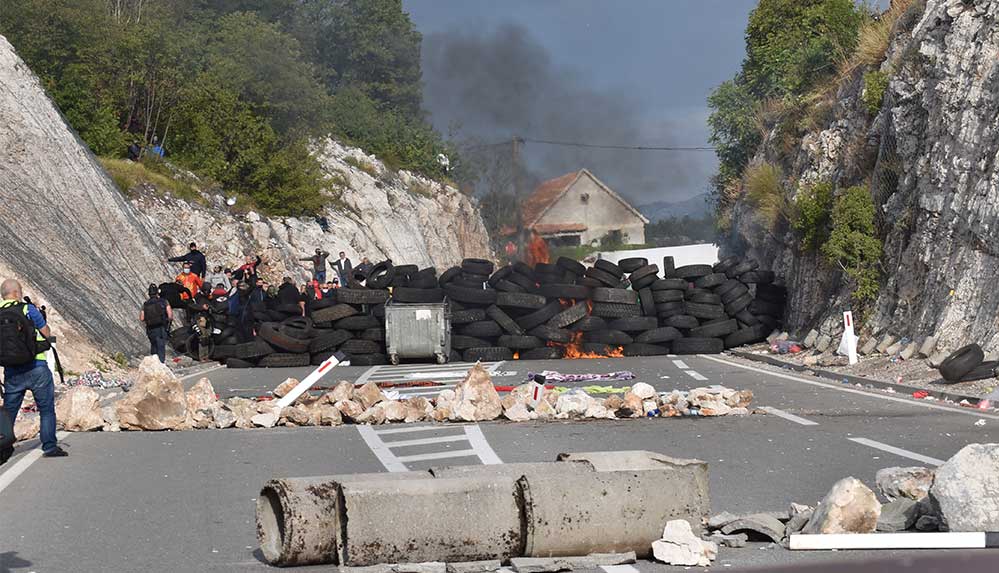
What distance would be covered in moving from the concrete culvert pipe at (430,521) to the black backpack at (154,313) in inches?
683

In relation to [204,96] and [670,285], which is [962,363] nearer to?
[670,285]

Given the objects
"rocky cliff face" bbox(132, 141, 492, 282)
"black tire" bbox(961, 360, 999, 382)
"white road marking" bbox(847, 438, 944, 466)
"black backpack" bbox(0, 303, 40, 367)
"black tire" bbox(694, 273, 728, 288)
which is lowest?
"white road marking" bbox(847, 438, 944, 466)

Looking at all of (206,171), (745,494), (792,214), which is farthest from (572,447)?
(206,171)

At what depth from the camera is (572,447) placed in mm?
13297

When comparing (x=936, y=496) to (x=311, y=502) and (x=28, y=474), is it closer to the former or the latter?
(x=311, y=502)

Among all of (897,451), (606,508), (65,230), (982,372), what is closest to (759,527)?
(606,508)

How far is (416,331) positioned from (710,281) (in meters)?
7.32

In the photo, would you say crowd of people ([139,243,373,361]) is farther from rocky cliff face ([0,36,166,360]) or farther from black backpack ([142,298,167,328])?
black backpack ([142,298,167,328])

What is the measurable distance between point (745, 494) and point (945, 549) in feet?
7.67

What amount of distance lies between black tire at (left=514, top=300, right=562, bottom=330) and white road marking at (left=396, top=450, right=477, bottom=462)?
1716 centimetres

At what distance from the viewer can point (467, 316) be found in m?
30.4

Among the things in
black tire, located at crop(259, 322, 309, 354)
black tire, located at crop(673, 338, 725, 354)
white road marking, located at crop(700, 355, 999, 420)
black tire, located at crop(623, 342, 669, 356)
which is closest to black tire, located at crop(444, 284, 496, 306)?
black tire, located at crop(623, 342, 669, 356)

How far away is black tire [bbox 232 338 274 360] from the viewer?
29.5 meters

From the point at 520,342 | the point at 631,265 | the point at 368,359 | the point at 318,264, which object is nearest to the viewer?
the point at 520,342
